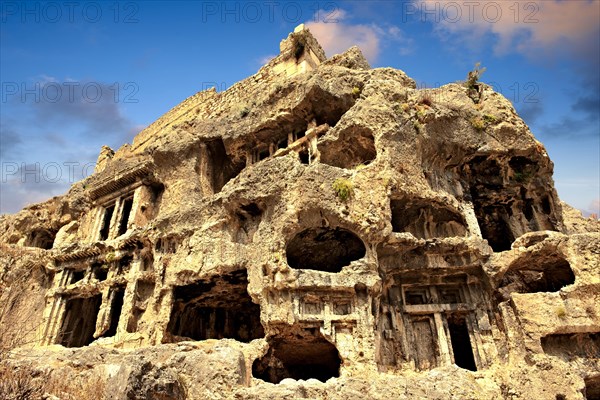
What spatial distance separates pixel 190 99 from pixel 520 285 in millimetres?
22168

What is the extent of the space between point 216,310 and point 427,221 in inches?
363

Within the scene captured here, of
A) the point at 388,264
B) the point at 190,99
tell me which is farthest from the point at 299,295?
the point at 190,99

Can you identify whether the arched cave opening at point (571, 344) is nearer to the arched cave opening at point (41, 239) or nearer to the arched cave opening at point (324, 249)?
the arched cave opening at point (324, 249)

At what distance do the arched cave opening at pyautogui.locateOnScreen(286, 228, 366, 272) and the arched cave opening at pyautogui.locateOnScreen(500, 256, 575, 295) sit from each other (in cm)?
515

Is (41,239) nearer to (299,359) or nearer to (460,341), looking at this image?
(299,359)

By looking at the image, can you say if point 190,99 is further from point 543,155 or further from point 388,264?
point 543,155

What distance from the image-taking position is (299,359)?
46.0 feet

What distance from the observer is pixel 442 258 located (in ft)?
48.1

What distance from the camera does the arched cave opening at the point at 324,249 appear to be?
1466 cm

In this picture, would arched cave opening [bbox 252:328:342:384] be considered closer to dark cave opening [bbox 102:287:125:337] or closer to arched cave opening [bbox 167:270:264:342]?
arched cave opening [bbox 167:270:264:342]

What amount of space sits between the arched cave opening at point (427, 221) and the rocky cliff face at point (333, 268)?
0.26 feet

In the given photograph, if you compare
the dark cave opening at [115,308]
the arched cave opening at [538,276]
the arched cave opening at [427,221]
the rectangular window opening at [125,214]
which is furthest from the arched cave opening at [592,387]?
the rectangular window opening at [125,214]

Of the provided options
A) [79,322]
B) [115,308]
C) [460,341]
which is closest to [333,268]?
[460,341]

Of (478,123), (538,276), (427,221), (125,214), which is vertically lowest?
(538,276)
